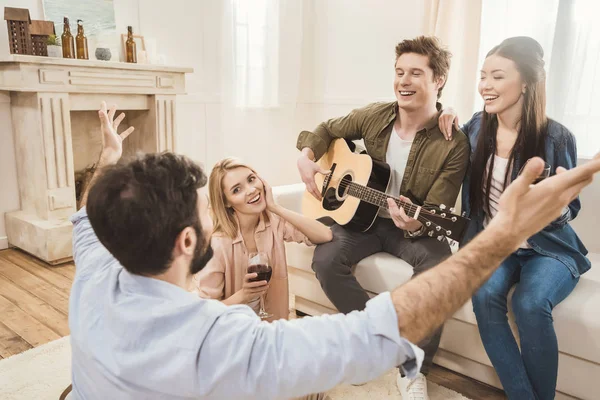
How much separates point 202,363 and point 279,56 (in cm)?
426

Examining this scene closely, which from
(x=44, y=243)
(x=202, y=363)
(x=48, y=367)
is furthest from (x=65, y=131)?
(x=202, y=363)

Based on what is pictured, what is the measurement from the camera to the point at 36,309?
2494mm

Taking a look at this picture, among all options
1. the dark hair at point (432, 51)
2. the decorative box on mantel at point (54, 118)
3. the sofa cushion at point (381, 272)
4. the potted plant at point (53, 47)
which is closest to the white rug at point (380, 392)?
the sofa cushion at point (381, 272)

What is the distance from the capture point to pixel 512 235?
2.48ft

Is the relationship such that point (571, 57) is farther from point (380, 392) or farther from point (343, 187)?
point (380, 392)

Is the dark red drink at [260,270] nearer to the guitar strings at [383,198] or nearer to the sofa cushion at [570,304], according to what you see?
the sofa cushion at [570,304]

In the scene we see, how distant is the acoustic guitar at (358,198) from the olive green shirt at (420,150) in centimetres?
7

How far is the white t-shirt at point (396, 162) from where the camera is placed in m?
2.20

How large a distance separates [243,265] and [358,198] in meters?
0.63

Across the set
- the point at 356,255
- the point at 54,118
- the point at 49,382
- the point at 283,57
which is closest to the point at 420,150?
the point at 356,255

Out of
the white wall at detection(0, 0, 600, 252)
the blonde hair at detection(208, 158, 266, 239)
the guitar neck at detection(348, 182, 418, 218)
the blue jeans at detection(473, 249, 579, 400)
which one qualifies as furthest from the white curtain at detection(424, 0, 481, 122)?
the blonde hair at detection(208, 158, 266, 239)

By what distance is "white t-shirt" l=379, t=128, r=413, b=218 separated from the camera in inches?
86.6

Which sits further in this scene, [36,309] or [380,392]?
[36,309]

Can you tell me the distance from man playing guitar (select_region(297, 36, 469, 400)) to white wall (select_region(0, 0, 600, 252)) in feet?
5.60
